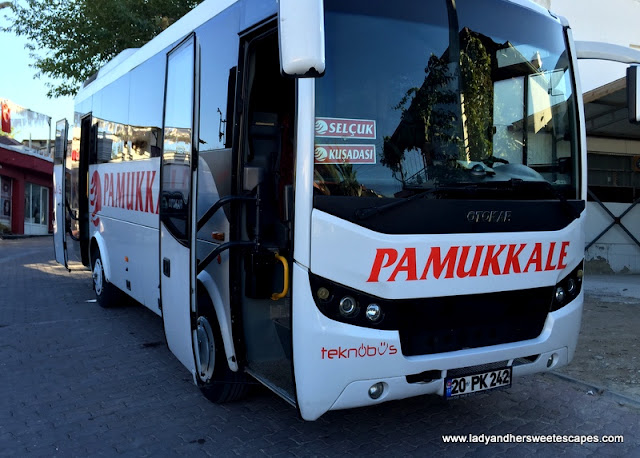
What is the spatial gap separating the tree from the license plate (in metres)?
11.8

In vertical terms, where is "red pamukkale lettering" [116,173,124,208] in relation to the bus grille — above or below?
above

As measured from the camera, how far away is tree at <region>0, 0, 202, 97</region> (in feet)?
46.8

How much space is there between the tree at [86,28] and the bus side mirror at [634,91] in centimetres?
1117

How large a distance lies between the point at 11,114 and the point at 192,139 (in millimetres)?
35476

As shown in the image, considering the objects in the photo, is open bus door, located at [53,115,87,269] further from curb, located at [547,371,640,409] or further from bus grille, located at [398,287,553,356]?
curb, located at [547,371,640,409]

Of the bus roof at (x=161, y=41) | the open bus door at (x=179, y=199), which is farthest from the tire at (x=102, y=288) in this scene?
the open bus door at (x=179, y=199)

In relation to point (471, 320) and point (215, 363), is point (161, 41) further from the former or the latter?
point (471, 320)

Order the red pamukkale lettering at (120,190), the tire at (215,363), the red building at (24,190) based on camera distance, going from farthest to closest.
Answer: the red building at (24,190) → the red pamukkale lettering at (120,190) → the tire at (215,363)

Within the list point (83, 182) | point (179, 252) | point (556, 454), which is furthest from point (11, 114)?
point (556, 454)

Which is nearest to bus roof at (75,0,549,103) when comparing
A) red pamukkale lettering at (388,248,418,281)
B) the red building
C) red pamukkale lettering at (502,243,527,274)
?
red pamukkale lettering at (502,243,527,274)

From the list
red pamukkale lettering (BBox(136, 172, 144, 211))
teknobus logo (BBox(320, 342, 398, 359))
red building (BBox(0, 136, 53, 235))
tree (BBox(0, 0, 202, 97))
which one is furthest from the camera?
red building (BBox(0, 136, 53, 235))

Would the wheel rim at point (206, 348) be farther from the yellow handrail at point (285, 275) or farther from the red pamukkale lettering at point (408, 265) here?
the red pamukkale lettering at point (408, 265)

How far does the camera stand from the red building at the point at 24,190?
2733cm

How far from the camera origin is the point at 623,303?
354 inches
